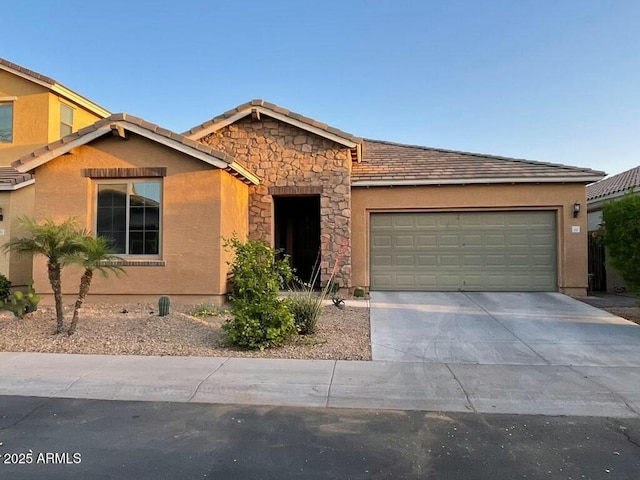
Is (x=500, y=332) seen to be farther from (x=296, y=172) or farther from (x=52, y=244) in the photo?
(x=52, y=244)

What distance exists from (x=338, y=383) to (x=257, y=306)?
2188 mm

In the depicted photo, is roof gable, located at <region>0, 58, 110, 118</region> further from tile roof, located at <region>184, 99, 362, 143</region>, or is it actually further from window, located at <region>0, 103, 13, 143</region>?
tile roof, located at <region>184, 99, 362, 143</region>

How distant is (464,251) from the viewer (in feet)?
43.2

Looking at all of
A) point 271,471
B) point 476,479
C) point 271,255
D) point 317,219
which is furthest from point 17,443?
point 317,219

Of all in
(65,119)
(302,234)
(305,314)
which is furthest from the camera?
(65,119)

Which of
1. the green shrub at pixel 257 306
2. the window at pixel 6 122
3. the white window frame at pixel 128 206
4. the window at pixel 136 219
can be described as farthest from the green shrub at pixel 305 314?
the window at pixel 6 122

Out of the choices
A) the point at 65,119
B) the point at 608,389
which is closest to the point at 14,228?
the point at 65,119

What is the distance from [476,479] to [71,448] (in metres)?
3.46

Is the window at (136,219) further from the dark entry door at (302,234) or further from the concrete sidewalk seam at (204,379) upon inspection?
the concrete sidewalk seam at (204,379)

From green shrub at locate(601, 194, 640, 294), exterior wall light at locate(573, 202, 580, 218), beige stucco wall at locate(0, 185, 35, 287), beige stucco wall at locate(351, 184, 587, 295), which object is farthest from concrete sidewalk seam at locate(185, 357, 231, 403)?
exterior wall light at locate(573, 202, 580, 218)

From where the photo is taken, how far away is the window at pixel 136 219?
10.9 metres

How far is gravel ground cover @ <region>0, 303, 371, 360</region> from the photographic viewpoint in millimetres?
7324

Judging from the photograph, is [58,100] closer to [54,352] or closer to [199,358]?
[54,352]

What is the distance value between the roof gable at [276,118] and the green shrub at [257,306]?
19.0 feet
